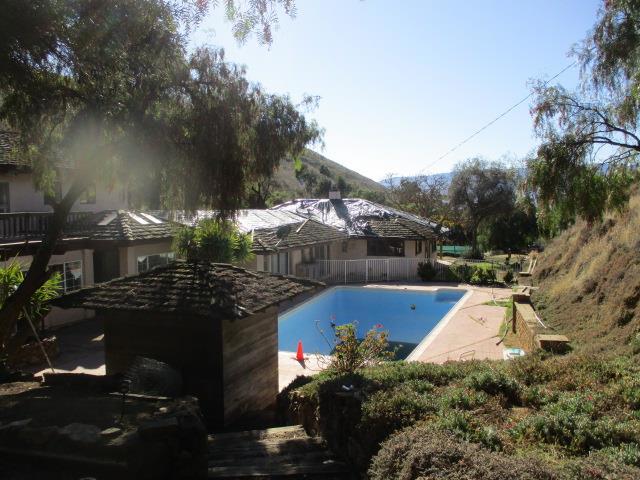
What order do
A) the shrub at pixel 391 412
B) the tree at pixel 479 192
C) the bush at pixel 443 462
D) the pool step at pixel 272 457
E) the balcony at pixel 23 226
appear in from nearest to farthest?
the bush at pixel 443 462, the shrub at pixel 391 412, the pool step at pixel 272 457, the balcony at pixel 23 226, the tree at pixel 479 192

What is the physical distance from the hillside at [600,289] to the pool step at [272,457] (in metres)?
4.58

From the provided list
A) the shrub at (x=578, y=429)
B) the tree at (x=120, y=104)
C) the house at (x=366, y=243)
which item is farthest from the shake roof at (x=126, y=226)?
the shrub at (x=578, y=429)

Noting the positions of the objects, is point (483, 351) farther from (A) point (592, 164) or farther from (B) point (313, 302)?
(B) point (313, 302)

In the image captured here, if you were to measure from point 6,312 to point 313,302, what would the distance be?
1405 centimetres

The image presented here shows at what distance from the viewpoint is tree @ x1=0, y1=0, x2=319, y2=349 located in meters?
8.52

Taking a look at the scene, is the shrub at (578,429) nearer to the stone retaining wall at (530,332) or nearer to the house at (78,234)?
the stone retaining wall at (530,332)

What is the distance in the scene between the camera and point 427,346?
14.7 metres

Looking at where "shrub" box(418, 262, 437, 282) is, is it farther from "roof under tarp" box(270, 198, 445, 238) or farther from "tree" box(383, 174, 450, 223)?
"tree" box(383, 174, 450, 223)

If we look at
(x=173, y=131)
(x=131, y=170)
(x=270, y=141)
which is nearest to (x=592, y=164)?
(x=270, y=141)

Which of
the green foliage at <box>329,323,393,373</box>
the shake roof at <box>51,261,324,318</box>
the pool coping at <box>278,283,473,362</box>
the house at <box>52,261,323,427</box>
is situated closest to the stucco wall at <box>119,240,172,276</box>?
the pool coping at <box>278,283,473,362</box>

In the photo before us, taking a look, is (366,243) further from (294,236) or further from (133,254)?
(133,254)

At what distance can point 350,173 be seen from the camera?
120 meters

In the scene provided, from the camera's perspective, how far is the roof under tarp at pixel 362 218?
100 ft

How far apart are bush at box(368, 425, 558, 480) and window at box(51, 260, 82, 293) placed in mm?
14564
